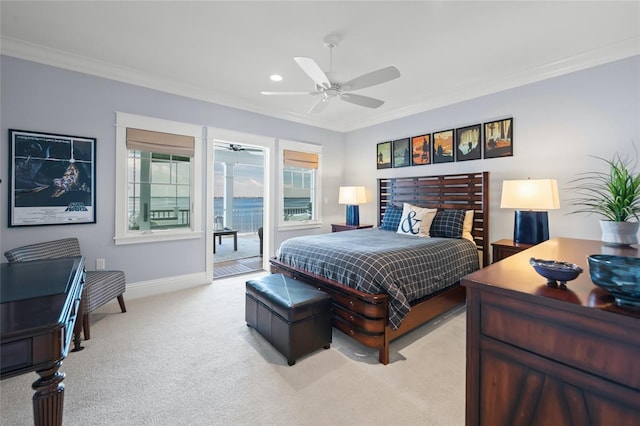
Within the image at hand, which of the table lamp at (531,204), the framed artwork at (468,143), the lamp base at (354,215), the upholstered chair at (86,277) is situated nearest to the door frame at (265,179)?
the upholstered chair at (86,277)

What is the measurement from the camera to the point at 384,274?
223cm

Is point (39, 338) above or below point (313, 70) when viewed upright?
below

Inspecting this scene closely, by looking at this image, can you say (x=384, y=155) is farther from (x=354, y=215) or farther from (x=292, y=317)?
(x=292, y=317)

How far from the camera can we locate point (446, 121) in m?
4.18

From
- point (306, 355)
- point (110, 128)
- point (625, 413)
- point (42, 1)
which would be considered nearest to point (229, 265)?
point (110, 128)

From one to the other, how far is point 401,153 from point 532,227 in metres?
2.29

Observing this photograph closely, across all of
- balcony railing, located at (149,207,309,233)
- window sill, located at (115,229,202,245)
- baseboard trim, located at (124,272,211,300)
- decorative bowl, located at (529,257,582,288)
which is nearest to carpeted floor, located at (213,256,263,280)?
baseboard trim, located at (124,272,211,300)

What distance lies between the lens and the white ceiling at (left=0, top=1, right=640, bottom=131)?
7.55ft

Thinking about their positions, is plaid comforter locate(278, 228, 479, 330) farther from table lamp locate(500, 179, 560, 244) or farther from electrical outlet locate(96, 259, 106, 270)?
electrical outlet locate(96, 259, 106, 270)

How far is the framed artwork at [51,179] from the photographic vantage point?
283cm

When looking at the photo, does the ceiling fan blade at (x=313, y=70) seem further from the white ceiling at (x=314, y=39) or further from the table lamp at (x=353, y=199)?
the table lamp at (x=353, y=199)

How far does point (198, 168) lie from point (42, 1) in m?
2.12

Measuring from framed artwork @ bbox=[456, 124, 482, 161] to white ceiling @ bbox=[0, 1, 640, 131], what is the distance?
472mm

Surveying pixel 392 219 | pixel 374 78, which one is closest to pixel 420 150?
pixel 392 219
